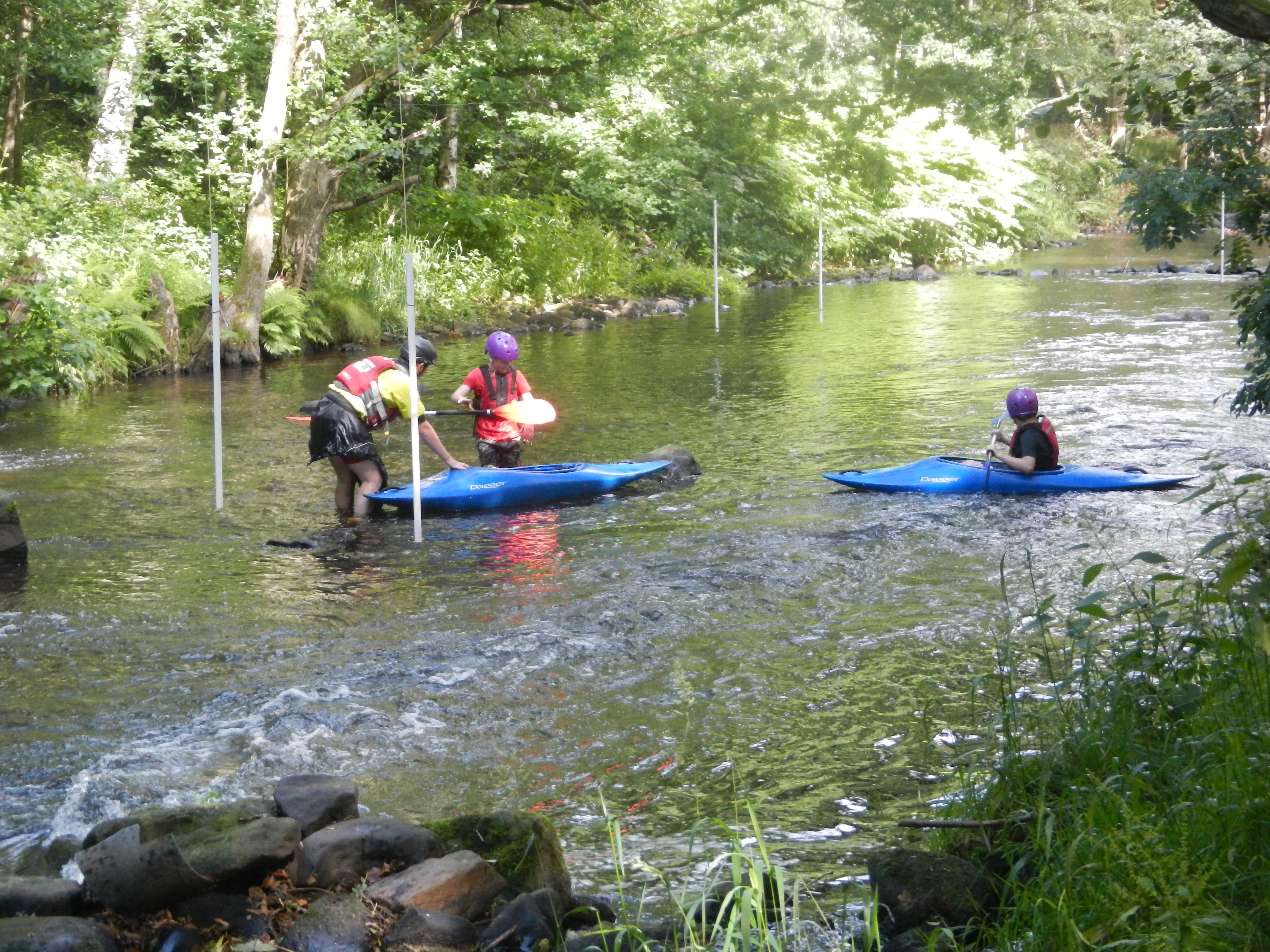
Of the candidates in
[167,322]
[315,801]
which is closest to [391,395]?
[315,801]

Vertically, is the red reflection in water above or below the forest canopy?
below

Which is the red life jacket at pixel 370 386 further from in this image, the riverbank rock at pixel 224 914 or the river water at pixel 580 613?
the riverbank rock at pixel 224 914

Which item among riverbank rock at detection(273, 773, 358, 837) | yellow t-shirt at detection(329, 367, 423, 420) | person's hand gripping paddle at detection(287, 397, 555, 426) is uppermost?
yellow t-shirt at detection(329, 367, 423, 420)

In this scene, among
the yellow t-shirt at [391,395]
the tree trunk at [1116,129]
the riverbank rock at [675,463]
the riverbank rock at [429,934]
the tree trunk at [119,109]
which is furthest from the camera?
the tree trunk at [1116,129]

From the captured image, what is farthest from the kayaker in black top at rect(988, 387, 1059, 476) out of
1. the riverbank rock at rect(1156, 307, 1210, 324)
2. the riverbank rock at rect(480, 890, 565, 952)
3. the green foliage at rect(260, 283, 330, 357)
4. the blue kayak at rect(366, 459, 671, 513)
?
the green foliage at rect(260, 283, 330, 357)

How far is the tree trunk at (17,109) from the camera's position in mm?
19719

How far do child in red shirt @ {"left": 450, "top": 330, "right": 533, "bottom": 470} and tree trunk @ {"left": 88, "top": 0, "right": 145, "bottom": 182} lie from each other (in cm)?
1231

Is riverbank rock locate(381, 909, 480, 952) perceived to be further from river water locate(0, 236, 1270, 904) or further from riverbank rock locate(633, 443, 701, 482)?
riverbank rock locate(633, 443, 701, 482)

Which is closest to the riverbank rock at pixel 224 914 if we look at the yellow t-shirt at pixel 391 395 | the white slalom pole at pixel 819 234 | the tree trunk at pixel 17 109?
the yellow t-shirt at pixel 391 395

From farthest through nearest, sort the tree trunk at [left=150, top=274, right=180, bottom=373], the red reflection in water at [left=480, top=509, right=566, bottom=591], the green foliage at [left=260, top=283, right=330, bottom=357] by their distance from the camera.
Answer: the green foliage at [left=260, top=283, right=330, bottom=357] → the tree trunk at [left=150, top=274, right=180, bottom=373] → the red reflection in water at [left=480, top=509, right=566, bottom=591]

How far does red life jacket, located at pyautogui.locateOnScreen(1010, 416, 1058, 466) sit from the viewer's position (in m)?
9.73

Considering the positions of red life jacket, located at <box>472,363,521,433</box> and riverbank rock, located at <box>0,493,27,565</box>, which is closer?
riverbank rock, located at <box>0,493,27,565</box>

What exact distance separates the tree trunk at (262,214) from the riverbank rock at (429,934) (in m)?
16.5

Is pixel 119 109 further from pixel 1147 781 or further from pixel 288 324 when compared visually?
pixel 1147 781
